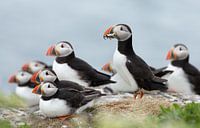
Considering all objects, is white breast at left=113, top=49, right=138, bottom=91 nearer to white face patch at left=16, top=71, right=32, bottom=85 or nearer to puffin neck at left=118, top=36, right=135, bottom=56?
puffin neck at left=118, top=36, right=135, bottom=56

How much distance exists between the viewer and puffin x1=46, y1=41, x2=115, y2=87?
13164 millimetres

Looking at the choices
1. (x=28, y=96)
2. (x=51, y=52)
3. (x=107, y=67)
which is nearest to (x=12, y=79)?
(x=28, y=96)

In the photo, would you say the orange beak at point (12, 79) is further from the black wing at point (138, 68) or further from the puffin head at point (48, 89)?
the puffin head at point (48, 89)

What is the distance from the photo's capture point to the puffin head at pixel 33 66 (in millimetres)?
18455

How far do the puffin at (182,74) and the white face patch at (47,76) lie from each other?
3692 mm

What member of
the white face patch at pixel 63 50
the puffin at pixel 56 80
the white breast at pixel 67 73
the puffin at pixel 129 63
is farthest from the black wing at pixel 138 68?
the white face patch at pixel 63 50

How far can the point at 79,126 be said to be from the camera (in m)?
10.9

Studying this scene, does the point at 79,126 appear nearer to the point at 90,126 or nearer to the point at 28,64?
the point at 90,126

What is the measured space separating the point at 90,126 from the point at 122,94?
93.1 inches

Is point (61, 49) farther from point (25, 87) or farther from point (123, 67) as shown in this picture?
point (25, 87)

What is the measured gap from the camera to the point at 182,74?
1514cm

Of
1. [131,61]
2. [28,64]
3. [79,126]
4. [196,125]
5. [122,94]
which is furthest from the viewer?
[28,64]

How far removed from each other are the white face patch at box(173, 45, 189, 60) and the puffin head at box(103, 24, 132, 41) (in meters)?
3.47

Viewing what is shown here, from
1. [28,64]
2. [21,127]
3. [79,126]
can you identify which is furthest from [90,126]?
[28,64]
